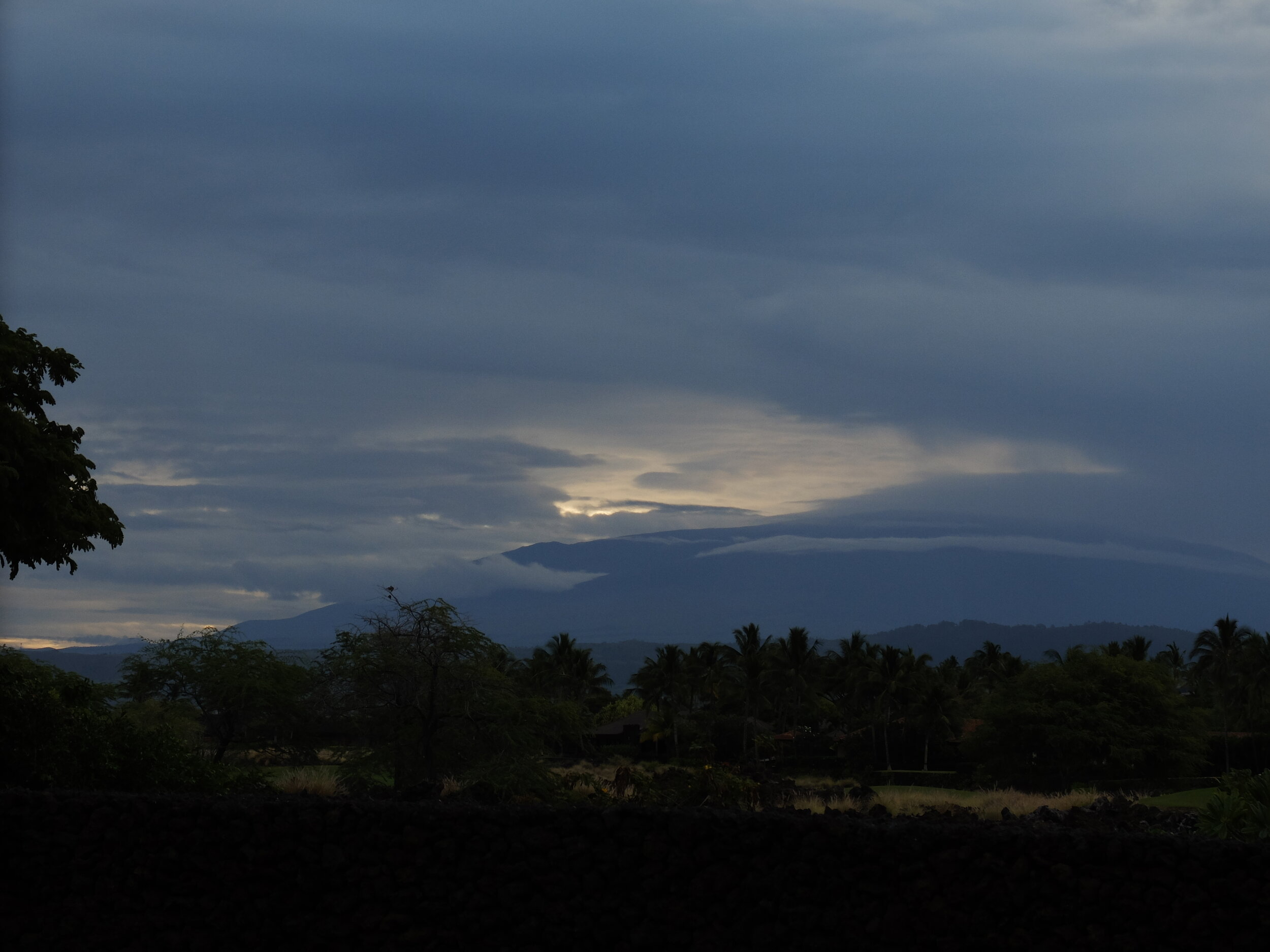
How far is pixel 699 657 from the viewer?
100500 millimetres

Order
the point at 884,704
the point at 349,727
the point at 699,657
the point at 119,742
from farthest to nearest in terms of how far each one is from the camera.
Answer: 1. the point at 699,657
2. the point at 884,704
3. the point at 349,727
4. the point at 119,742

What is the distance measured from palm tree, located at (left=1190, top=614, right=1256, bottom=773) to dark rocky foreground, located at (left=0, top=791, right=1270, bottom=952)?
85644 mm

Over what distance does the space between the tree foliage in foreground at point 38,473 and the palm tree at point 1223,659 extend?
87.1m

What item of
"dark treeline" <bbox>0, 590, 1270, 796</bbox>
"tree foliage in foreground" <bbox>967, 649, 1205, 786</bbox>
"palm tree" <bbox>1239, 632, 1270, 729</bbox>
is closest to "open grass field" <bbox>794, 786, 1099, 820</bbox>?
"dark treeline" <bbox>0, 590, 1270, 796</bbox>

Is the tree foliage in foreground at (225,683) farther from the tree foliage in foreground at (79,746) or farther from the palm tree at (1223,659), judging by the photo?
the palm tree at (1223,659)

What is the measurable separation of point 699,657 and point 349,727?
70835 millimetres

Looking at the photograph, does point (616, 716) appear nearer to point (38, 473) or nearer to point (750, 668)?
point (750, 668)

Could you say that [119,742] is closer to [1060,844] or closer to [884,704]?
[1060,844]

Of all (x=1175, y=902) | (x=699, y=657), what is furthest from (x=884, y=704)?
(x=1175, y=902)

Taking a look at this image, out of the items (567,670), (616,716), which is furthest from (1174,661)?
(567,670)

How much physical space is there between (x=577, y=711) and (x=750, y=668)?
55.5m

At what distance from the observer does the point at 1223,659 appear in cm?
8881

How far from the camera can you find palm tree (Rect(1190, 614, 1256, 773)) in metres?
85.8

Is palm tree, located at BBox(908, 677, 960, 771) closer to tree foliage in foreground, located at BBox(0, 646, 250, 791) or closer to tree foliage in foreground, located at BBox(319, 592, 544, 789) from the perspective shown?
tree foliage in foreground, located at BBox(319, 592, 544, 789)
